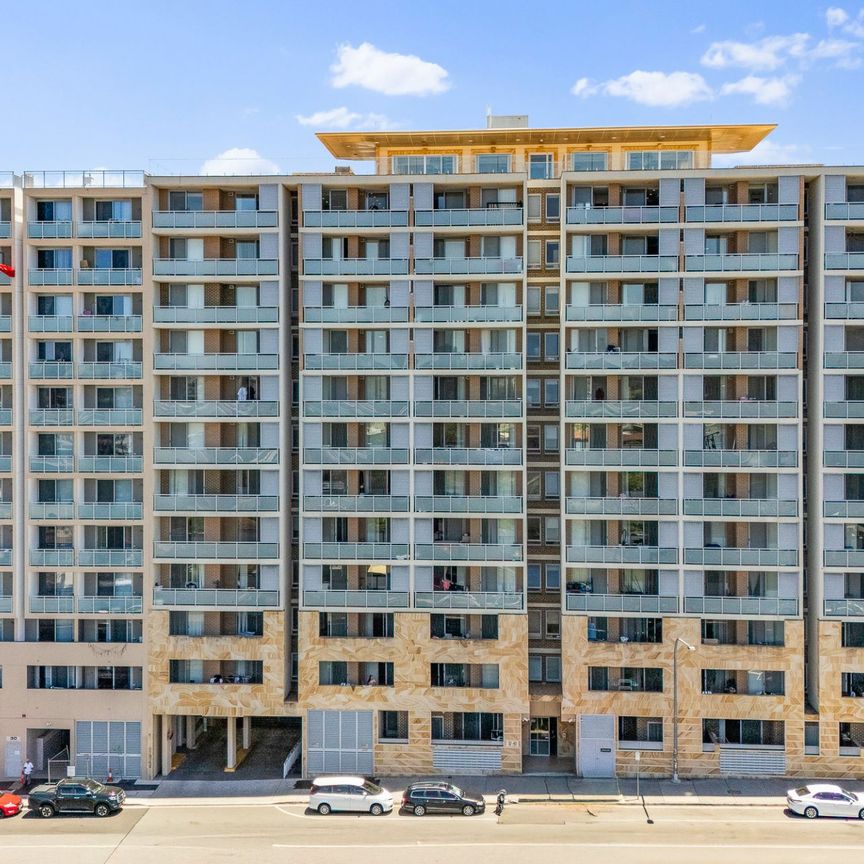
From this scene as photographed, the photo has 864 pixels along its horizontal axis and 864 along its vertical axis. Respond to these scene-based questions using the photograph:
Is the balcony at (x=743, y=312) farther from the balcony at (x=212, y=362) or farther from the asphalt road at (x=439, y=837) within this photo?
the asphalt road at (x=439, y=837)

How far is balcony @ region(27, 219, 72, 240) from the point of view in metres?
44.2

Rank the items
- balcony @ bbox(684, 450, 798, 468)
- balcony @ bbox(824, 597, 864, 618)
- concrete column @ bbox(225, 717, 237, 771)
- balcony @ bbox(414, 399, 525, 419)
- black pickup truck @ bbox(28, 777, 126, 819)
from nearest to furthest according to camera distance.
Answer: black pickup truck @ bbox(28, 777, 126, 819), balcony @ bbox(824, 597, 864, 618), balcony @ bbox(684, 450, 798, 468), balcony @ bbox(414, 399, 525, 419), concrete column @ bbox(225, 717, 237, 771)

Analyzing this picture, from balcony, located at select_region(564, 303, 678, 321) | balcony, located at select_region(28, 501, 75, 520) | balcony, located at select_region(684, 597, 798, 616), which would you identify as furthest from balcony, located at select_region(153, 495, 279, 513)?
balcony, located at select_region(684, 597, 798, 616)

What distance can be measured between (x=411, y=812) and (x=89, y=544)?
2378cm

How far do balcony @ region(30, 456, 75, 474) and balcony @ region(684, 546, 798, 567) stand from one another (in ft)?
116

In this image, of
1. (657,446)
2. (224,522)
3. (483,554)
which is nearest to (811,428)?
(657,446)

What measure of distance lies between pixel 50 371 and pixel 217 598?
16.3 metres

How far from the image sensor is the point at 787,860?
112ft

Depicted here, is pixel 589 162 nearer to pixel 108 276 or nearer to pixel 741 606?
pixel 741 606

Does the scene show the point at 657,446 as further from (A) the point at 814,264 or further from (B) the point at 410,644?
(B) the point at 410,644

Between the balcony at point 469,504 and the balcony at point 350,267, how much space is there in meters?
13.0

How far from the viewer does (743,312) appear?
42.3 m

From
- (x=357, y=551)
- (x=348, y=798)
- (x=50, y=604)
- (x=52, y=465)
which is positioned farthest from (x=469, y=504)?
(x=50, y=604)

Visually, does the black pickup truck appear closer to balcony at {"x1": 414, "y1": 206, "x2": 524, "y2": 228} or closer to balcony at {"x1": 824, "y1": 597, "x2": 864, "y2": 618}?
balcony at {"x1": 414, "y1": 206, "x2": 524, "y2": 228}
